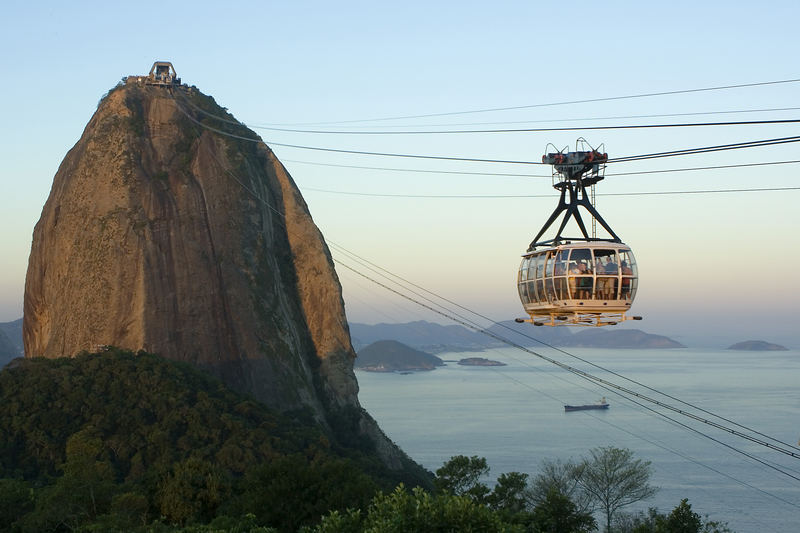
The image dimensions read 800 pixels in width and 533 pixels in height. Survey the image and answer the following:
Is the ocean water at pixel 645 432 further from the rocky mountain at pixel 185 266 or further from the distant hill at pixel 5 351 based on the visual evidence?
the distant hill at pixel 5 351

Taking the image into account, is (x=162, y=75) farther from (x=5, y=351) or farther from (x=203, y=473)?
(x=5, y=351)

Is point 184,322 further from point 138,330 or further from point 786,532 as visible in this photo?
point 786,532

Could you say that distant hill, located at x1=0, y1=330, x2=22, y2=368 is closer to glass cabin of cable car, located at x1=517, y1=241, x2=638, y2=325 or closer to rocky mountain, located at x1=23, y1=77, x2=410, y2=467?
rocky mountain, located at x1=23, y1=77, x2=410, y2=467

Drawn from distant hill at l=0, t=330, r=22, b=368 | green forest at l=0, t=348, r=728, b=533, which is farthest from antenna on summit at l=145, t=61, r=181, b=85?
distant hill at l=0, t=330, r=22, b=368

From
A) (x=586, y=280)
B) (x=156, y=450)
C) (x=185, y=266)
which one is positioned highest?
(x=185, y=266)

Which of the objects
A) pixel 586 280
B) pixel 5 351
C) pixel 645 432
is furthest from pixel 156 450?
pixel 5 351

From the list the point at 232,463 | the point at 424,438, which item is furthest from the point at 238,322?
the point at 424,438
